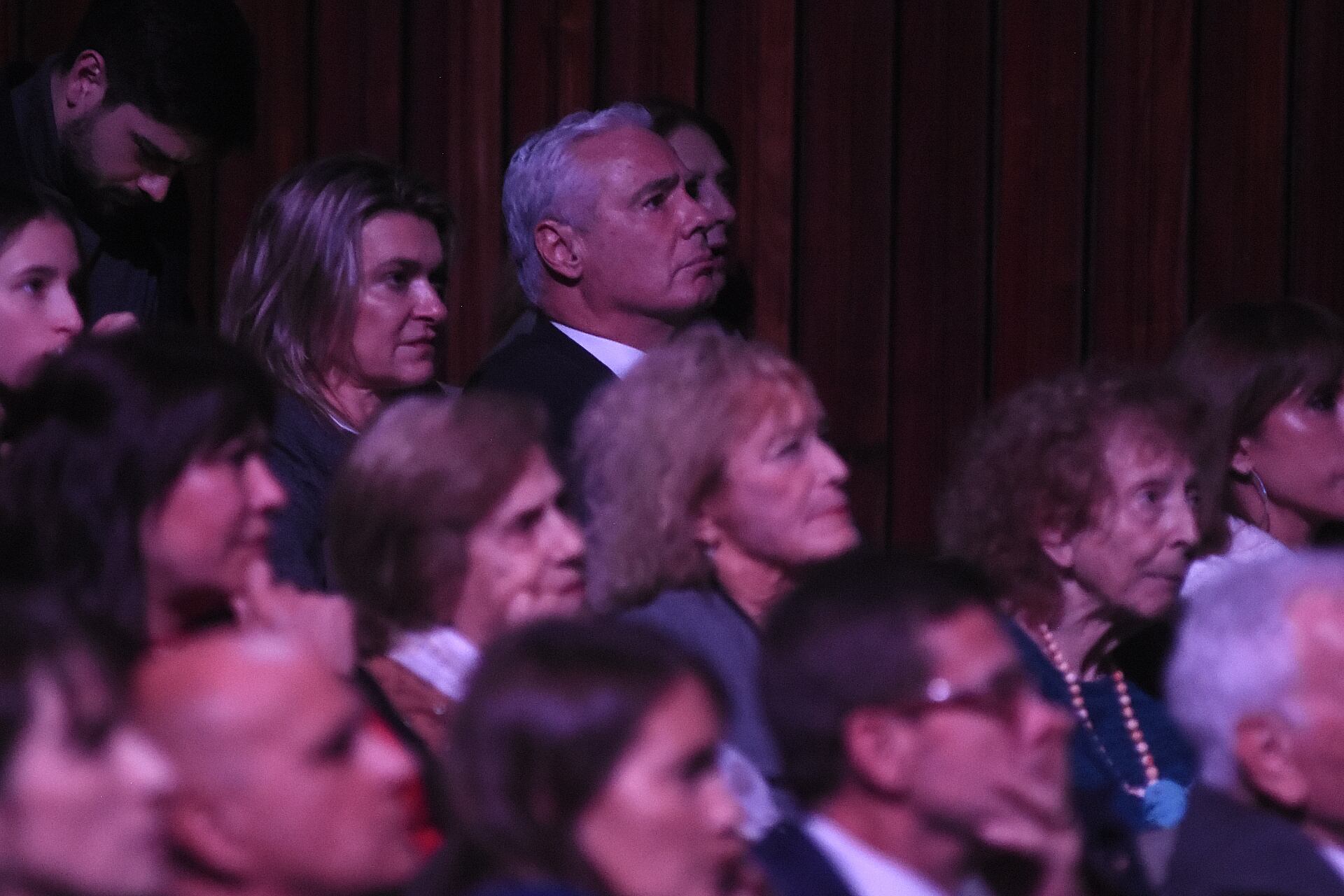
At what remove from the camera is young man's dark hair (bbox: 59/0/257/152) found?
2783 millimetres

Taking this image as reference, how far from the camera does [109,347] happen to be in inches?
71.2

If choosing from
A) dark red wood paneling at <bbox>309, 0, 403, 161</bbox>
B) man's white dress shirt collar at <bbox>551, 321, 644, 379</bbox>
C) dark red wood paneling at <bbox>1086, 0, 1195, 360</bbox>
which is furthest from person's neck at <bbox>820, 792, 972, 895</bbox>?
dark red wood paneling at <bbox>309, 0, 403, 161</bbox>

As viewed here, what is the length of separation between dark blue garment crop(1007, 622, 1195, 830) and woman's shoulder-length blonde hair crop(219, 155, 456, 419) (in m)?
1.03

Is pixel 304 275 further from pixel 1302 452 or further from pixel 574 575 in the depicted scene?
pixel 1302 452

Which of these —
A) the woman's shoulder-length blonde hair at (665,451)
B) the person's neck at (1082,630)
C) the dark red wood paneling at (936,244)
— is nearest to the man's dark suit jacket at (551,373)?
the woman's shoulder-length blonde hair at (665,451)

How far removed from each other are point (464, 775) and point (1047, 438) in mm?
1405

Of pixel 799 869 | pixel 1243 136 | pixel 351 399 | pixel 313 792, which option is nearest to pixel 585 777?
pixel 313 792

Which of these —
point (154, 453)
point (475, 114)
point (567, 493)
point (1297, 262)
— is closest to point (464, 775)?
point (154, 453)

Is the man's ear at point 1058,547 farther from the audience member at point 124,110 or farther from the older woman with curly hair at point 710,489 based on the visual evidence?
the audience member at point 124,110

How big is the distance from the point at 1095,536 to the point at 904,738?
1.00 metres

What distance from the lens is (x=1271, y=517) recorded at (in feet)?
10.1

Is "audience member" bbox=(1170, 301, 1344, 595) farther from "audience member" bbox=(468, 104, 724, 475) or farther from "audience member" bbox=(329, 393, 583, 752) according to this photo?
"audience member" bbox=(329, 393, 583, 752)

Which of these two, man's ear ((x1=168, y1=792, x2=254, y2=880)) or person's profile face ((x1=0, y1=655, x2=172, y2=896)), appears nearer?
person's profile face ((x1=0, y1=655, x2=172, y2=896))

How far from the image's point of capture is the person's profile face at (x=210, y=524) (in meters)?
1.76
